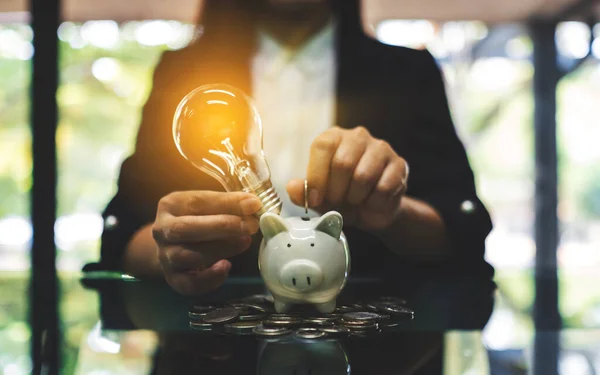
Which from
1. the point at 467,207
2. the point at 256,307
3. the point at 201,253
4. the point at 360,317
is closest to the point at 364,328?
the point at 360,317

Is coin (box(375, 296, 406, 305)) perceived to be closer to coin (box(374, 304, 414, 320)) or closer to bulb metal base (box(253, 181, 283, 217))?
coin (box(374, 304, 414, 320))

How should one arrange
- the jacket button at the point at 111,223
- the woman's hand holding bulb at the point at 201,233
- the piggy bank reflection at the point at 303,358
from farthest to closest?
the jacket button at the point at 111,223 → the woman's hand holding bulb at the point at 201,233 → the piggy bank reflection at the point at 303,358

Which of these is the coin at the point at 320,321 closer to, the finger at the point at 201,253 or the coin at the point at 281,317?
the coin at the point at 281,317

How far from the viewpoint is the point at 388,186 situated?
2.18ft

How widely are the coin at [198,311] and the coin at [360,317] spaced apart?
15 centimetres

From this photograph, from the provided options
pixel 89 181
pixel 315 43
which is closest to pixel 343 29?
pixel 315 43

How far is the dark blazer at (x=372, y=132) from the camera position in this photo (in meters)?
0.97

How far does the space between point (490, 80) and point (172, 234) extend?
1.49 metres

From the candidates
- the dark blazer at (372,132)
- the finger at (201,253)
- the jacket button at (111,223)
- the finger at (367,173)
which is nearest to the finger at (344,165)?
the finger at (367,173)

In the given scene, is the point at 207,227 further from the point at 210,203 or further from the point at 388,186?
the point at 388,186

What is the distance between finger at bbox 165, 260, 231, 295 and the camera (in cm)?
70

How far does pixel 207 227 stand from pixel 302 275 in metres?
0.14

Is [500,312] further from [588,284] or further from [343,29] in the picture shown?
[343,29]

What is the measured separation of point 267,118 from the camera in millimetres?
1135
